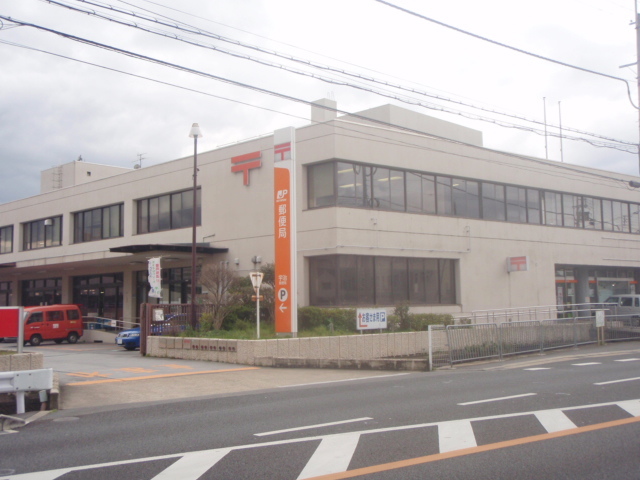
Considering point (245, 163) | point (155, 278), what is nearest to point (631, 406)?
point (155, 278)

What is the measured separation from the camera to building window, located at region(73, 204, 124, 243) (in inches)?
1403

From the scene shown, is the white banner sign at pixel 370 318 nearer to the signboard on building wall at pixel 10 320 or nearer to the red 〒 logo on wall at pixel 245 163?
the red 〒 logo on wall at pixel 245 163

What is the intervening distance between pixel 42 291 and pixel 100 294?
7.08m

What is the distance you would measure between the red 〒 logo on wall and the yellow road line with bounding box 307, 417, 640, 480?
20741mm

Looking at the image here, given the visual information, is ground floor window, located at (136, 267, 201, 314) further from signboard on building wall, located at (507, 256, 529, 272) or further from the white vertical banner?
signboard on building wall, located at (507, 256, 529, 272)

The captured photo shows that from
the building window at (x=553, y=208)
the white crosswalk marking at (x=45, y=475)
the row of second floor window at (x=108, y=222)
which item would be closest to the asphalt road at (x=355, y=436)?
the white crosswalk marking at (x=45, y=475)

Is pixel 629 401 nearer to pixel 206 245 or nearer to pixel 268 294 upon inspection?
pixel 268 294

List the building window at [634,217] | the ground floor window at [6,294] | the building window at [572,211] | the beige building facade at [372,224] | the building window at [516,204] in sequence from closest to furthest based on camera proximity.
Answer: the beige building facade at [372,224]
the building window at [516,204]
the building window at [572,211]
the building window at [634,217]
the ground floor window at [6,294]

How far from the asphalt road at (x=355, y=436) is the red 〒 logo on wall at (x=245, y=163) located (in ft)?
51.6

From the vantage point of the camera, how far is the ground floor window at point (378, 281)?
81.9 ft

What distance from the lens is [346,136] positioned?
1003 inches

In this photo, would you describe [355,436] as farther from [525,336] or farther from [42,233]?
[42,233]

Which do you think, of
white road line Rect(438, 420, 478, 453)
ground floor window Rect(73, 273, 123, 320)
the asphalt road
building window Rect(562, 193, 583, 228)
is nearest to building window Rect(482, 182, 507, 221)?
building window Rect(562, 193, 583, 228)

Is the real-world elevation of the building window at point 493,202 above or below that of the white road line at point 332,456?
above
